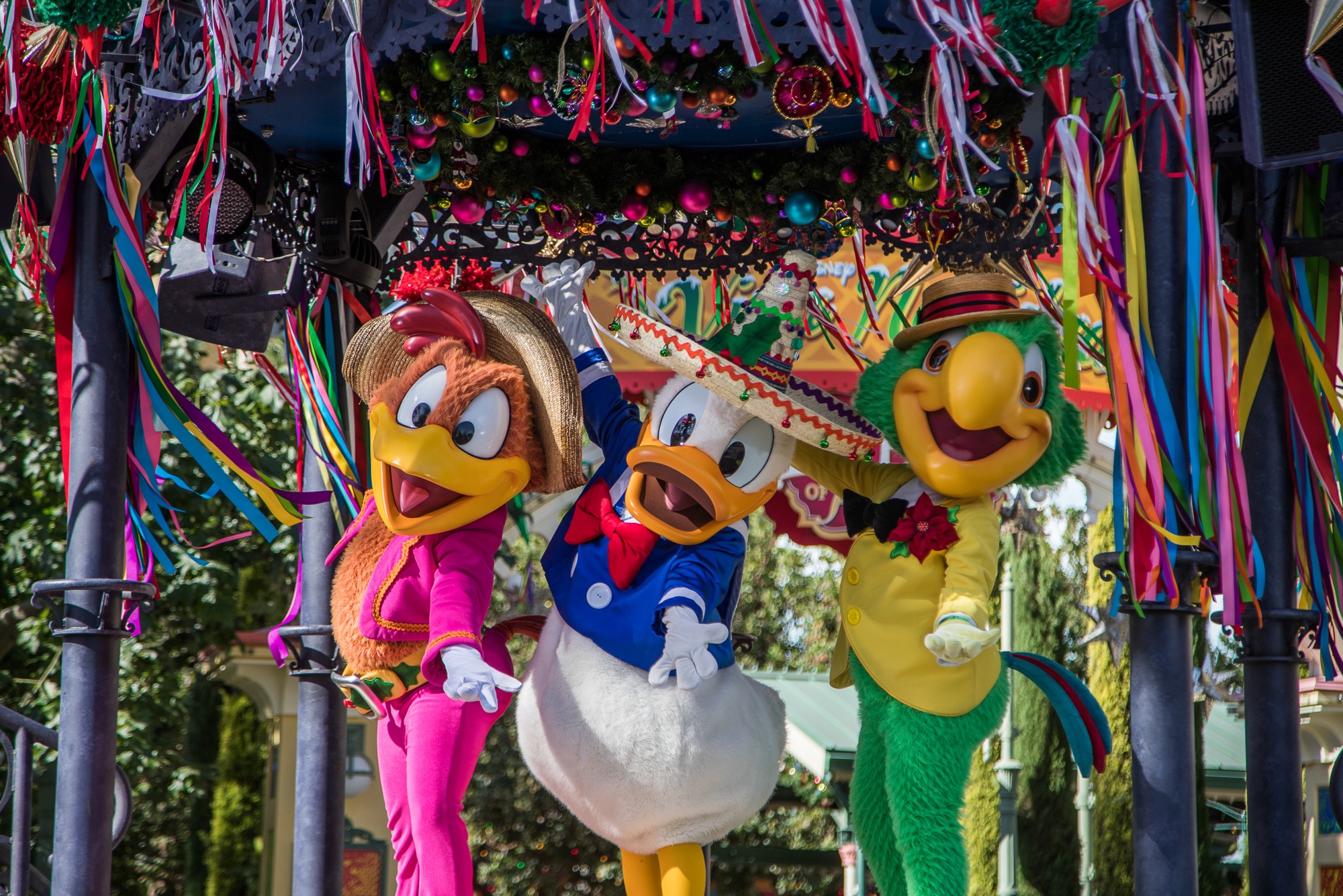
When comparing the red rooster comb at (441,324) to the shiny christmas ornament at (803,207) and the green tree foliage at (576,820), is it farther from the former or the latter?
the green tree foliage at (576,820)

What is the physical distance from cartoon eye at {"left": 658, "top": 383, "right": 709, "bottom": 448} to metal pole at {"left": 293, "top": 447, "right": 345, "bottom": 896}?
140 cm

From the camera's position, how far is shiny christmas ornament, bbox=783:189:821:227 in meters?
4.27

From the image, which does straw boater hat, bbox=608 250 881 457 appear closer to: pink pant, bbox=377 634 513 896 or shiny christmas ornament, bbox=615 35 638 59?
shiny christmas ornament, bbox=615 35 638 59

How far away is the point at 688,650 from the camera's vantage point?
343cm

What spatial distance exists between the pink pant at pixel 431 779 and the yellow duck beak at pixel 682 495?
1.96ft

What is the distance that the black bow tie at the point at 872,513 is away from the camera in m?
3.76

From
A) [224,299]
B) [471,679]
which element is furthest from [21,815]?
[224,299]

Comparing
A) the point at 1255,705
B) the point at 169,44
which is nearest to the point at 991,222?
the point at 1255,705

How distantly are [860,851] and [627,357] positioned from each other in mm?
5945

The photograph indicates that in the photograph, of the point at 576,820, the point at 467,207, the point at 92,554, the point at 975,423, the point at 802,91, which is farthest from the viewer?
the point at 576,820

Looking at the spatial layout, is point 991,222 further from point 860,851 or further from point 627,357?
point 627,357

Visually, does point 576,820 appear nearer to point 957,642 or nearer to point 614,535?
point 614,535

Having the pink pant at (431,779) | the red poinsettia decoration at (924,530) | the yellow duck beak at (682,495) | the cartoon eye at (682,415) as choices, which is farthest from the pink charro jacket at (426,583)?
the red poinsettia decoration at (924,530)

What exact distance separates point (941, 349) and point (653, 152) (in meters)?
1.22
